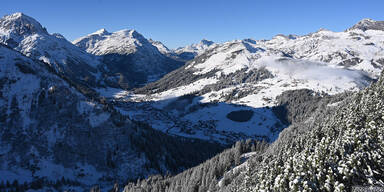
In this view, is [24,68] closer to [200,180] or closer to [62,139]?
[62,139]

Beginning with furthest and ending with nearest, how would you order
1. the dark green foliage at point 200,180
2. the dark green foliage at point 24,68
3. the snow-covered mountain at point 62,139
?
the dark green foliage at point 24,68
the snow-covered mountain at point 62,139
the dark green foliage at point 200,180

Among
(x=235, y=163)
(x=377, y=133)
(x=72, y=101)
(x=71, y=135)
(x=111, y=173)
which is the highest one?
(x=72, y=101)

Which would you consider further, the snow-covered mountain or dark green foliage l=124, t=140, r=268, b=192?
the snow-covered mountain

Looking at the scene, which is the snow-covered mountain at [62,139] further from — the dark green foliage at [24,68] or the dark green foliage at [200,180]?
the dark green foliage at [200,180]

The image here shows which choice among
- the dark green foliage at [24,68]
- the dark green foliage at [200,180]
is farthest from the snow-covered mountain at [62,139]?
the dark green foliage at [200,180]

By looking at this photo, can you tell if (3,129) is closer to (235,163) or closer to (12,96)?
(12,96)

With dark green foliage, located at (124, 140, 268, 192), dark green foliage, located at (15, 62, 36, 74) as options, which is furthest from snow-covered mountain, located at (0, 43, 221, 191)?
dark green foliage, located at (124, 140, 268, 192)

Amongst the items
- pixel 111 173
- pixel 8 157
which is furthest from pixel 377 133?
pixel 8 157

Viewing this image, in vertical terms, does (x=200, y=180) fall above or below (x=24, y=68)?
below

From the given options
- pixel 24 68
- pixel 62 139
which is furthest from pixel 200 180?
pixel 24 68

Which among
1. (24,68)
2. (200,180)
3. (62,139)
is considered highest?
(24,68)

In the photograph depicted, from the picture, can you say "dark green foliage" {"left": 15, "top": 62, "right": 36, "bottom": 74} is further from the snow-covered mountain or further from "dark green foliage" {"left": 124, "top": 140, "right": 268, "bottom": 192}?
"dark green foliage" {"left": 124, "top": 140, "right": 268, "bottom": 192}
